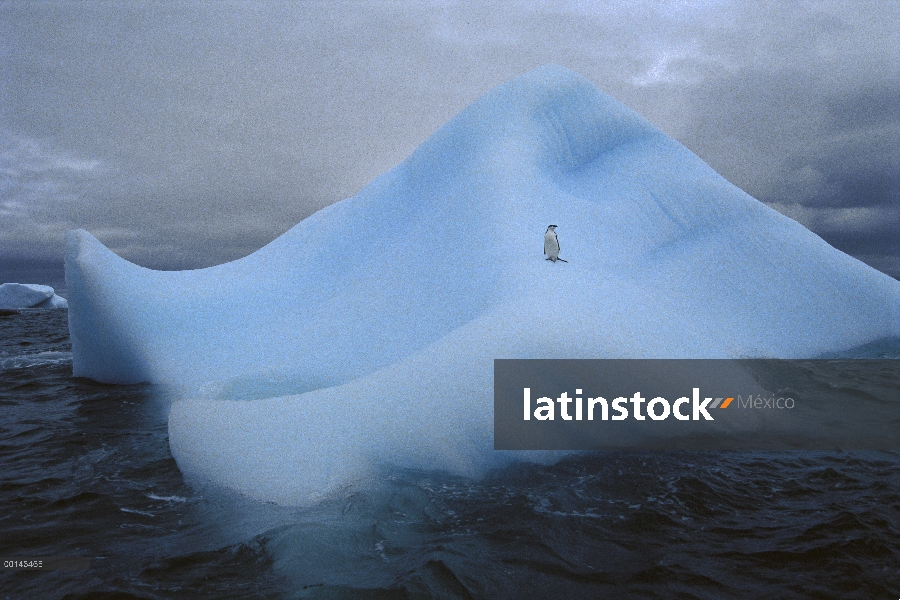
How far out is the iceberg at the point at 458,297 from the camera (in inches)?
195

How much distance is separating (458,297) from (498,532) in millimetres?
3351

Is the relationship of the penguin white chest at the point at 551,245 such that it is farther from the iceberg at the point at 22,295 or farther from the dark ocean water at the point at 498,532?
the iceberg at the point at 22,295

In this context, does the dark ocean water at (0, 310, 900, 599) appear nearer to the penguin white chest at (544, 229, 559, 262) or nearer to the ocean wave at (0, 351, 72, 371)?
the penguin white chest at (544, 229, 559, 262)

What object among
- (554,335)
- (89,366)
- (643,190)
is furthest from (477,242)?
(89,366)

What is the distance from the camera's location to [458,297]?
684 cm

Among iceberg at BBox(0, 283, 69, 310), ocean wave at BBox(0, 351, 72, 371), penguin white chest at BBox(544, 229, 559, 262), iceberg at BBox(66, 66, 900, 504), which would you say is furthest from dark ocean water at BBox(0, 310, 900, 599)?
iceberg at BBox(0, 283, 69, 310)

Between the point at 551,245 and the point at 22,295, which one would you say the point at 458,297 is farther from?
the point at 22,295

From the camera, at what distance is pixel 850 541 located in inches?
155

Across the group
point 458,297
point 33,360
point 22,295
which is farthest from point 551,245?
point 22,295

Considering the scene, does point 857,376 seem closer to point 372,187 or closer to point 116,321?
point 372,187

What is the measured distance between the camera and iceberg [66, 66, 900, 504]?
16.2 ft

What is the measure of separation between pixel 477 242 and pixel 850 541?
4.93 metres

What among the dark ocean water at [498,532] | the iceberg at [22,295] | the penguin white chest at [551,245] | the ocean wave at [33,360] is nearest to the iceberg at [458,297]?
the penguin white chest at [551,245]

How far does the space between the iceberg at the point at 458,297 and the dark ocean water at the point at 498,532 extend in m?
0.40
